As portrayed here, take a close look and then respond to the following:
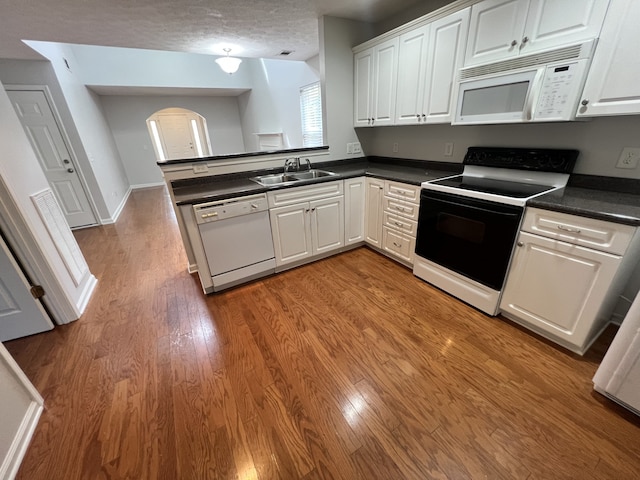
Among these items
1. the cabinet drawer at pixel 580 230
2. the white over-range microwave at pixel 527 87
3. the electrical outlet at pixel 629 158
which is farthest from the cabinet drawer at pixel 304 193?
the electrical outlet at pixel 629 158

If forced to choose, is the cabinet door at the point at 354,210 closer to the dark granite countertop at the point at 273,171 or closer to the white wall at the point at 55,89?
the dark granite countertop at the point at 273,171

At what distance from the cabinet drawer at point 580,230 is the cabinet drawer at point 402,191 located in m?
0.81

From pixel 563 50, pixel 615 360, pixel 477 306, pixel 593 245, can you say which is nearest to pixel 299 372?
pixel 477 306

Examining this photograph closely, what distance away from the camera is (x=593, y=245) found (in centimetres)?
135

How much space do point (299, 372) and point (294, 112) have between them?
5100 mm

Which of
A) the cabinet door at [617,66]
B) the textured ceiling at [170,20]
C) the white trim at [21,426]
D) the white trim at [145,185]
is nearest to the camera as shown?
the white trim at [21,426]

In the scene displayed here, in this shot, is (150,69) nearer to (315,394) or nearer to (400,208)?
(400,208)

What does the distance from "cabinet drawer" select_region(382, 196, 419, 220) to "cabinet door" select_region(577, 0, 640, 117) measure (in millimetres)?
1180

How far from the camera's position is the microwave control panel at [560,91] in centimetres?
143

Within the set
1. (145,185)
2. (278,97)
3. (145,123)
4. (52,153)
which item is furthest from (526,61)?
(145,185)

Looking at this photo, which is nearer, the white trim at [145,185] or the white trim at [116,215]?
the white trim at [116,215]

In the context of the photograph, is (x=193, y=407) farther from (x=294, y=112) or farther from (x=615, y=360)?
(x=294, y=112)

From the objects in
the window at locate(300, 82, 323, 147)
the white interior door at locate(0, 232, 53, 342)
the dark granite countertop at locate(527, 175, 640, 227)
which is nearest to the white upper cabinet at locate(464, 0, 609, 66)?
the dark granite countertop at locate(527, 175, 640, 227)

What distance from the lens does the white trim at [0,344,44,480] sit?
112 centimetres
